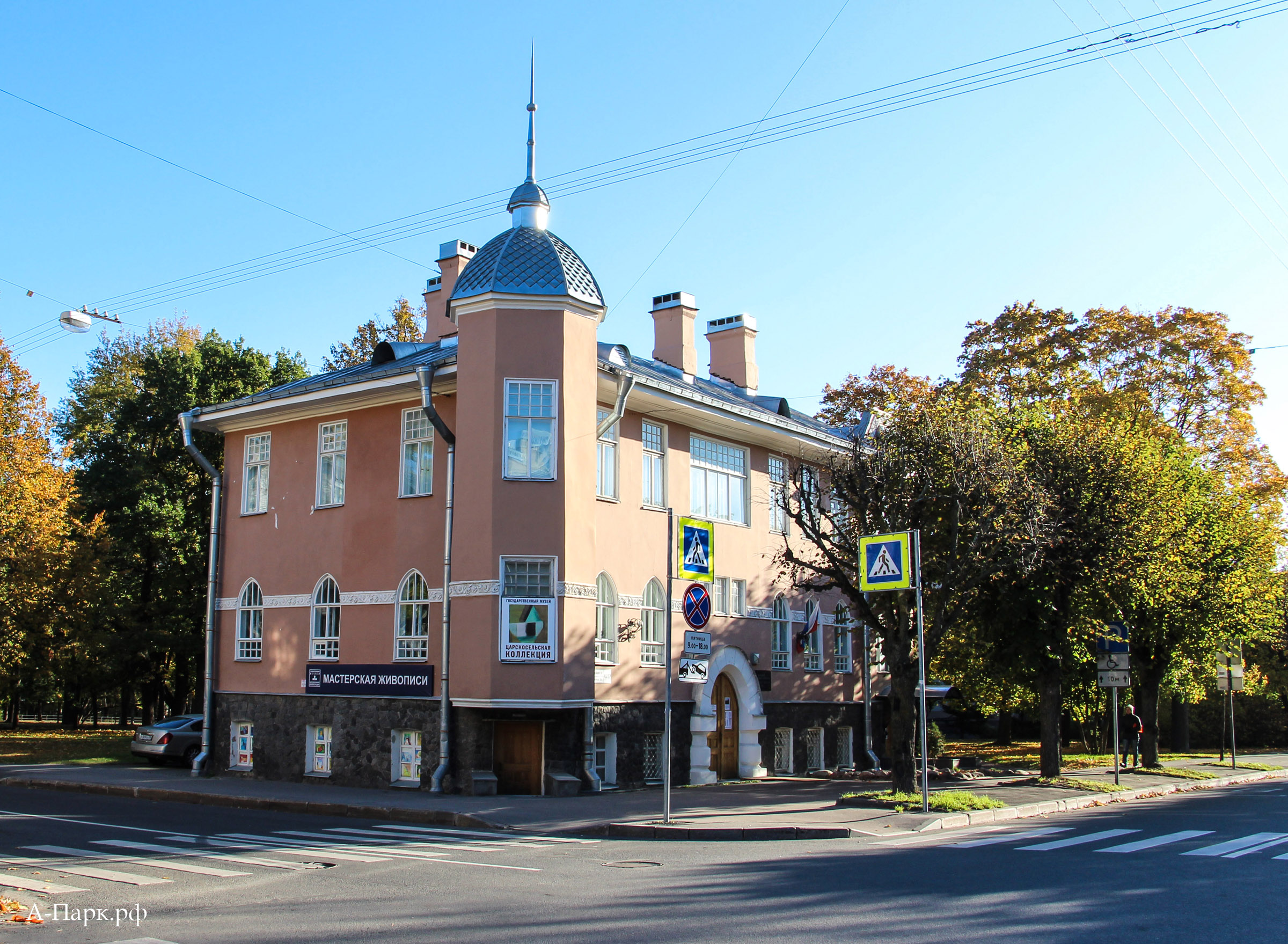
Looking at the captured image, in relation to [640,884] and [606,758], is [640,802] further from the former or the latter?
[640,884]

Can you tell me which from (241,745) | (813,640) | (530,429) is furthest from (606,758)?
(241,745)

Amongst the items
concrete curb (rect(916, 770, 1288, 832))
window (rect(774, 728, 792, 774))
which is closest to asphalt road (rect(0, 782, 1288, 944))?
concrete curb (rect(916, 770, 1288, 832))

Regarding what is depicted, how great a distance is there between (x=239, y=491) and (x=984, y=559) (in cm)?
1679

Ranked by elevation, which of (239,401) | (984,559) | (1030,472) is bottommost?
(984,559)

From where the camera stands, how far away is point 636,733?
22.3 m

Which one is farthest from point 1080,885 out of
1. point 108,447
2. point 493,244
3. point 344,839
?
point 108,447

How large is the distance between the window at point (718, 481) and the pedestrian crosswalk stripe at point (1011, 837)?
11.3 meters

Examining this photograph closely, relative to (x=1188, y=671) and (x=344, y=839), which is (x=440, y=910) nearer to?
(x=344, y=839)

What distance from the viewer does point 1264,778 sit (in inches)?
1077

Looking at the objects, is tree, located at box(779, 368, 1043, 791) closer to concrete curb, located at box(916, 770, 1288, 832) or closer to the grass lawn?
concrete curb, located at box(916, 770, 1288, 832)

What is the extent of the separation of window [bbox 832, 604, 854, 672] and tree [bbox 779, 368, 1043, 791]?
26.7ft

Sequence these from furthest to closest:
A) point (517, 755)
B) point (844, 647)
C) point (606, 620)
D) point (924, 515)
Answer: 1. point (844, 647)
2. point (606, 620)
3. point (924, 515)
4. point (517, 755)

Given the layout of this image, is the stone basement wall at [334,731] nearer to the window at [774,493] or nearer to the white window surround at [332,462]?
the white window surround at [332,462]

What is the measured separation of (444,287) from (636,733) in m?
12.1
